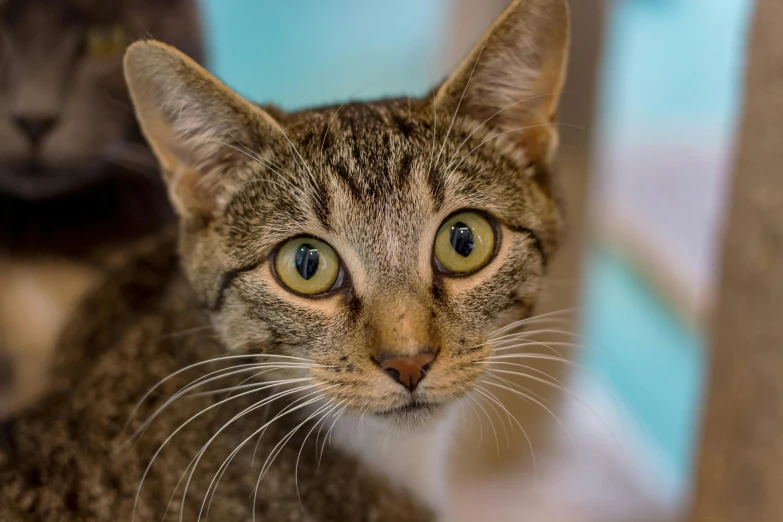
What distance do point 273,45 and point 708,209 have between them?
1729 millimetres

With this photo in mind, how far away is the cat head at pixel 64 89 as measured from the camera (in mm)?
1390

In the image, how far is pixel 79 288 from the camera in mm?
1697

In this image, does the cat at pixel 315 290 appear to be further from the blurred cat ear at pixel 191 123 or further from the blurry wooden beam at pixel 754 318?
the blurry wooden beam at pixel 754 318

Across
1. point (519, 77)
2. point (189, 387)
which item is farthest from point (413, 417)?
point (519, 77)

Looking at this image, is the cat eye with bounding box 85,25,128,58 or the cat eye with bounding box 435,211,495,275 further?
the cat eye with bounding box 85,25,128,58

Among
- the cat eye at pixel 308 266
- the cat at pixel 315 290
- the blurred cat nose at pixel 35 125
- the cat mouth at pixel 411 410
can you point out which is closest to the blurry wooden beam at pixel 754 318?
the cat at pixel 315 290

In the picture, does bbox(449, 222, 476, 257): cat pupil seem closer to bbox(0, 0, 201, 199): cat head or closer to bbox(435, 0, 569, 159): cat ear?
bbox(435, 0, 569, 159): cat ear

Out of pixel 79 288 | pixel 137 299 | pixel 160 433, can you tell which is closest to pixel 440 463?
pixel 160 433

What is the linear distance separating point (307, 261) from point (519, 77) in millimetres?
502

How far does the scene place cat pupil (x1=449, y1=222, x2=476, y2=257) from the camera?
1.15 m

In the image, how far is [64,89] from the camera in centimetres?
143

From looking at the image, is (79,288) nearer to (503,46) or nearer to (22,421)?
(22,421)

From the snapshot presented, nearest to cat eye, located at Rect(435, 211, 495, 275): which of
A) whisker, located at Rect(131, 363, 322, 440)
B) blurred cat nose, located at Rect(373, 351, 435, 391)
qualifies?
blurred cat nose, located at Rect(373, 351, 435, 391)

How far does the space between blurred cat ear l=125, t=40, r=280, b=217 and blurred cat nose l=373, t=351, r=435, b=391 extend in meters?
0.44
